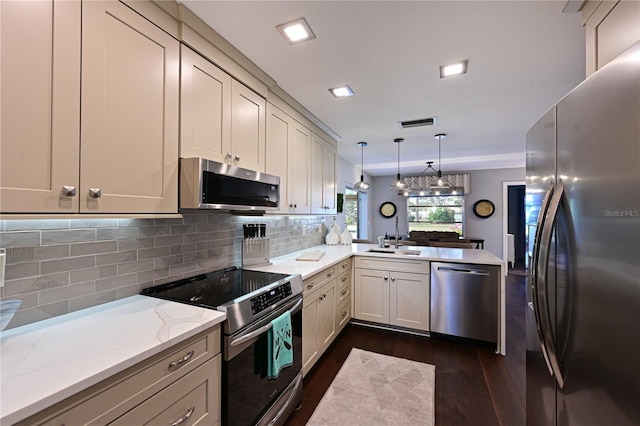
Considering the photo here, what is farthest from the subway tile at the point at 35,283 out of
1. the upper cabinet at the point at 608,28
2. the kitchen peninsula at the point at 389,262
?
the upper cabinet at the point at 608,28

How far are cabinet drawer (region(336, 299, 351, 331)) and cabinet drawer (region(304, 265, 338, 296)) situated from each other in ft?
1.55

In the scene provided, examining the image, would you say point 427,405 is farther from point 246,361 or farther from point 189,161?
point 189,161

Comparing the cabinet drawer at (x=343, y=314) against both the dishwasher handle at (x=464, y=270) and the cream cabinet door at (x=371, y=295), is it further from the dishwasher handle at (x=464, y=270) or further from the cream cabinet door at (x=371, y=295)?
the dishwasher handle at (x=464, y=270)

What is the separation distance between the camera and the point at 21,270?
1129mm

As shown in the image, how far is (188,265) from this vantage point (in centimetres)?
188

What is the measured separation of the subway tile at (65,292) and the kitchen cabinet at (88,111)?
0.45 m

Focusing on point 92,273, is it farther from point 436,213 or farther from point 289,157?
point 436,213

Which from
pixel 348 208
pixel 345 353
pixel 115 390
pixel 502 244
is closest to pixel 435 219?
pixel 502 244

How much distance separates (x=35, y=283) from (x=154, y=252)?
538 mm

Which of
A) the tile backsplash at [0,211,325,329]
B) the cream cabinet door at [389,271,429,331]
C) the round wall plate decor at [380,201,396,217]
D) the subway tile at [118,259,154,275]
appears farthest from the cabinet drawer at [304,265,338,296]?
the round wall plate decor at [380,201,396,217]

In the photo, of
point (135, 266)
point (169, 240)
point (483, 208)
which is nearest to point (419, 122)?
point (169, 240)

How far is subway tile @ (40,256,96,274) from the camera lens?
120 centimetres

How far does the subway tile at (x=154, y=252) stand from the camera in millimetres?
1590

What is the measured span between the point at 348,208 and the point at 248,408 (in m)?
5.22
